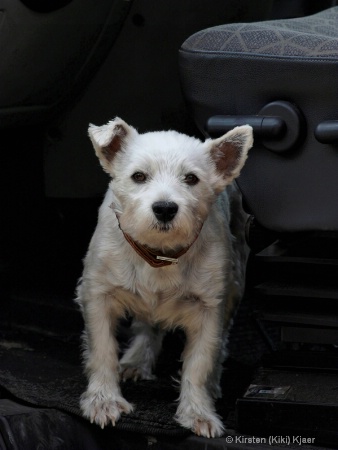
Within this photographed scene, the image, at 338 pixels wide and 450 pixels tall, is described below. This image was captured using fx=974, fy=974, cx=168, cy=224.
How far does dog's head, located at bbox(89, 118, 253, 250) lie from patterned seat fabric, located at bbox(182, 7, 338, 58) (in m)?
0.20

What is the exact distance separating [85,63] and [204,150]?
73 cm

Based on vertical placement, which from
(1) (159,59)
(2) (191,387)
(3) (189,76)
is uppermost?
(3) (189,76)

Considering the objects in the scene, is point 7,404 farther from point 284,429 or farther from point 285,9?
point 285,9

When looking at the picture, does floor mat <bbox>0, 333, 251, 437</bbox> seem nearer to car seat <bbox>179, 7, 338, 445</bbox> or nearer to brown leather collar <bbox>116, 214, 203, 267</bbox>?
car seat <bbox>179, 7, 338, 445</bbox>

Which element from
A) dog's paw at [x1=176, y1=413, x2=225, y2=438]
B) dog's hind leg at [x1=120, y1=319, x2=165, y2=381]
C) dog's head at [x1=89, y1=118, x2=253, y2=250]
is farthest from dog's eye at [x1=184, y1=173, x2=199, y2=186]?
dog's hind leg at [x1=120, y1=319, x2=165, y2=381]

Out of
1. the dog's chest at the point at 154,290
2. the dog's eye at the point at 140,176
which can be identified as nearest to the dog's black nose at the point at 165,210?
the dog's eye at the point at 140,176

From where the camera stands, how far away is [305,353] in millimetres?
2289

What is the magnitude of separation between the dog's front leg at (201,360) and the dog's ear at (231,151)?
327 mm

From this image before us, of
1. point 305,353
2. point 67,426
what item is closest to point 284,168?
point 305,353

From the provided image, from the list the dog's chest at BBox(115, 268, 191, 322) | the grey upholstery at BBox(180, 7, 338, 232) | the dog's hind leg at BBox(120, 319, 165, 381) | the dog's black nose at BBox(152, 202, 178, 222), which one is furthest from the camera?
the dog's hind leg at BBox(120, 319, 165, 381)

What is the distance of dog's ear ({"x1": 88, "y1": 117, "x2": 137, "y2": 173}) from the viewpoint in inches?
83.0

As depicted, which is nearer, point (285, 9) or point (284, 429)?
point (284, 429)

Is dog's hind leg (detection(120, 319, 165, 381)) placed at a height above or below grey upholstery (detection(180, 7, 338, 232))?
below

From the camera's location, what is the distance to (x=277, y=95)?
2.15 meters
